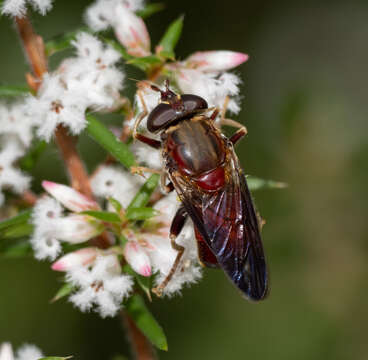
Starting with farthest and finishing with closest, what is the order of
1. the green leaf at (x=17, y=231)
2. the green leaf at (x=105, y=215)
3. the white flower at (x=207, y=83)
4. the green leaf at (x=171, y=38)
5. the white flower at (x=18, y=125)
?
the white flower at (x=18, y=125) → the green leaf at (x=171, y=38) → the white flower at (x=207, y=83) → the green leaf at (x=17, y=231) → the green leaf at (x=105, y=215)

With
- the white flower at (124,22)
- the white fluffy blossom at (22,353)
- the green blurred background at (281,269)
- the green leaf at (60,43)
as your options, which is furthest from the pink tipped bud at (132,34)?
the green blurred background at (281,269)

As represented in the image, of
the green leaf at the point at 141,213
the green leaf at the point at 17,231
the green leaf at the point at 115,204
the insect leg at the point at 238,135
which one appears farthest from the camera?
the insect leg at the point at 238,135

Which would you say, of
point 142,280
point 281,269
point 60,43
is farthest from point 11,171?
point 281,269

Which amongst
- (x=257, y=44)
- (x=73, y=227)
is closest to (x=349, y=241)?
(x=257, y=44)

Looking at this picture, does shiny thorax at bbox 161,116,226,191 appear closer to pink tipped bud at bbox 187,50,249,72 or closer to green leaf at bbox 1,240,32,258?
pink tipped bud at bbox 187,50,249,72

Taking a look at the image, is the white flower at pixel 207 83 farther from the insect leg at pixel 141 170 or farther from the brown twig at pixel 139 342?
the brown twig at pixel 139 342

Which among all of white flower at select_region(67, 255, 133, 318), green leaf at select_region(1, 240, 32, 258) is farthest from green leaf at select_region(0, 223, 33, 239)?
white flower at select_region(67, 255, 133, 318)

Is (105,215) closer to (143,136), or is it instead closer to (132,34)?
(143,136)
